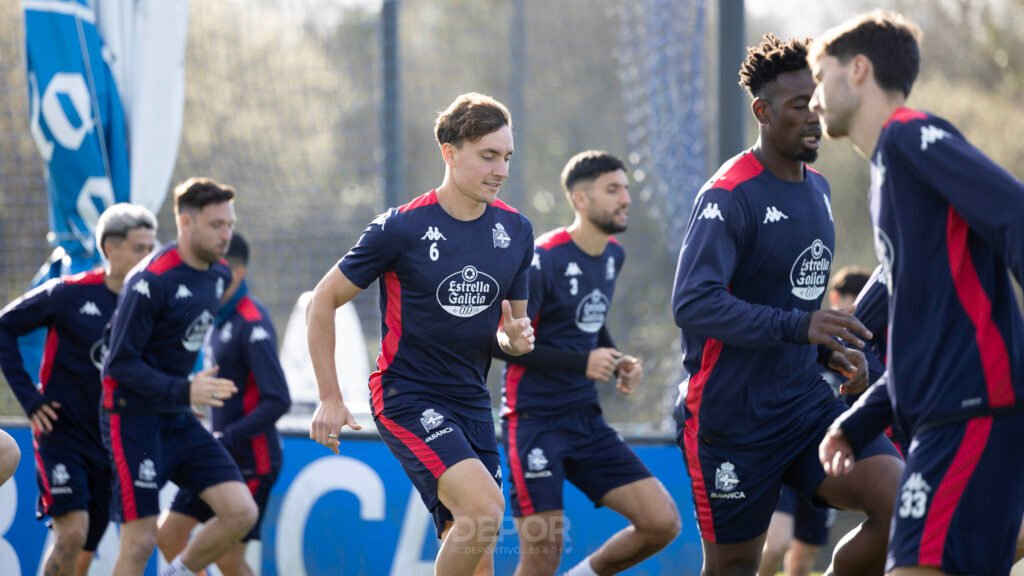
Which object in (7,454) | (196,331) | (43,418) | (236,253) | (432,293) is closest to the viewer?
(432,293)

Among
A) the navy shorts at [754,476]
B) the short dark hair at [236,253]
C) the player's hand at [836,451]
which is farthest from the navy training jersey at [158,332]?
the player's hand at [836,451]

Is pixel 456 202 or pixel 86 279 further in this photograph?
pixel 86 279

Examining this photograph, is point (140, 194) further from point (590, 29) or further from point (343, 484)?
point (590, 29)

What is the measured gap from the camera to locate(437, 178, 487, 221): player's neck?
546 cm

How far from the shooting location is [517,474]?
6.89 m

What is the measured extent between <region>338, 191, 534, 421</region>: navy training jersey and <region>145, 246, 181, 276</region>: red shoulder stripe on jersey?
2.00 m

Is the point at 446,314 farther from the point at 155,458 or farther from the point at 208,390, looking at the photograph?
the point at 155,458

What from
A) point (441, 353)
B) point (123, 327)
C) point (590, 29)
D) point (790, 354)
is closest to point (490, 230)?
point (441, 353)

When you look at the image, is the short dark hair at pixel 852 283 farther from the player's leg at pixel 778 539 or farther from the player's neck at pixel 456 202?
the player's neck at pixel 456 202

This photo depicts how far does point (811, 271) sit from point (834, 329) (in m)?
0.77

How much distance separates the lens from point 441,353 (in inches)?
212

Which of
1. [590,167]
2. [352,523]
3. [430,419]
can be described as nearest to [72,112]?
[352,523]

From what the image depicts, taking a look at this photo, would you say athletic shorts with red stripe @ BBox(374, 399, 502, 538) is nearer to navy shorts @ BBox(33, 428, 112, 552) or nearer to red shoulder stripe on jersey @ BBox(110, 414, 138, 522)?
red shoulder stripe on jersey @ BBox(110, 414, 138, 522)

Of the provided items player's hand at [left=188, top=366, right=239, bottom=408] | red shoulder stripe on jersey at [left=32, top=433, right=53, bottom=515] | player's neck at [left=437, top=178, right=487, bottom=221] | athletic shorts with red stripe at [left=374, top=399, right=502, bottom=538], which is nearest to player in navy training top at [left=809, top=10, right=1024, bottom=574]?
athletic shorts with red stripe at [left=374, top=399, right=502, bottom=538]
